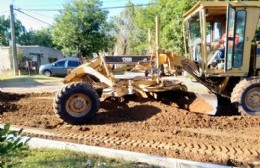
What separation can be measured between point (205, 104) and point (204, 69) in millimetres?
1239

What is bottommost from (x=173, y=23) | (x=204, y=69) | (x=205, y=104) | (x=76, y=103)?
(x=205, y=104)

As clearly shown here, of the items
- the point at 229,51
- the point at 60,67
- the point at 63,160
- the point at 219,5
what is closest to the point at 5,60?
the point at 60,67

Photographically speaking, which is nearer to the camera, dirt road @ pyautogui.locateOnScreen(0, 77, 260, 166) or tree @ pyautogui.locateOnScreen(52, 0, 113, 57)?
dirt road @ pyautogui.locateOnScreen(0, 77, 260, 166)

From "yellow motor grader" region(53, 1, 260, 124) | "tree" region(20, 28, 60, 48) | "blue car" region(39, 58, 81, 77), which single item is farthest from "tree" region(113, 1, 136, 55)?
"yellow motor grader" region(53, 1, 260, 124)

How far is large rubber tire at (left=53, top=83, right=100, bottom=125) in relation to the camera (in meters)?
8.55

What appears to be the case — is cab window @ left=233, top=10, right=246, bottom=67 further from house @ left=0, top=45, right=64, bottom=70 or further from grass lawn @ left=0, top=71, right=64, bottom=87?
house @ left=0, top=45, right=64, bottom=70

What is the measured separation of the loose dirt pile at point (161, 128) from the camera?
6.20 metres

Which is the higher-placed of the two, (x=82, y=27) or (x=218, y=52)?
(x=82, y=27)

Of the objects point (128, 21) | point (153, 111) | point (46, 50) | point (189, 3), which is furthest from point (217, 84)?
point (128, 21)

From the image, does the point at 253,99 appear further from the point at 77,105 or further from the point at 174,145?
the point at 77,105

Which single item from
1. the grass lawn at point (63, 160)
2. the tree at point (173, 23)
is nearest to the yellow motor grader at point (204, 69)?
the grass lawn at point (63, 160)

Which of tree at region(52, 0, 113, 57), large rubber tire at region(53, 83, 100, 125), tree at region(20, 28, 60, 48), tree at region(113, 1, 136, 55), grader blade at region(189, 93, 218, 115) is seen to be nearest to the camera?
large rubber tire at region(53, 83, 100, 125)

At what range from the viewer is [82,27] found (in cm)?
3612

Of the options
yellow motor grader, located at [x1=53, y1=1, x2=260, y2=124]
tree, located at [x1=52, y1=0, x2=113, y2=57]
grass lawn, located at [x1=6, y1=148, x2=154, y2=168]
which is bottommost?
grass lawn, located at [x1=6, y1=148, x2=154, y2=168]
